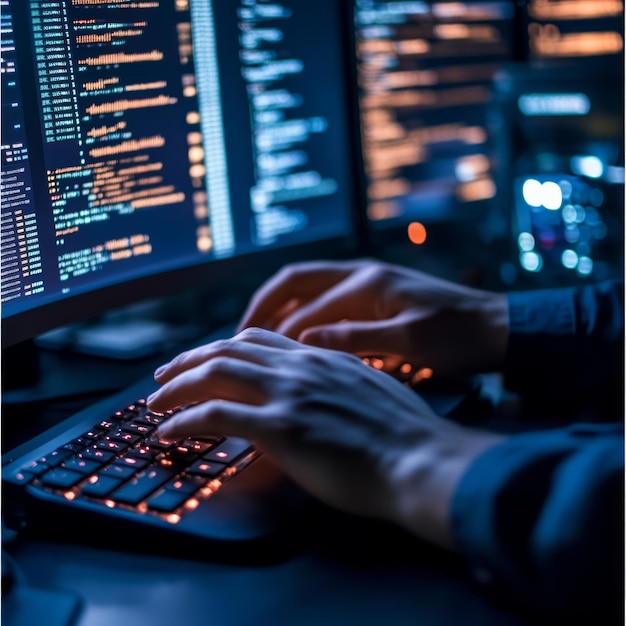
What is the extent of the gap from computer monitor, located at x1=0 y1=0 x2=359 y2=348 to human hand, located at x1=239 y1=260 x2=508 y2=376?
82mm

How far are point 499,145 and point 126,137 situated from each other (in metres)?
0.55

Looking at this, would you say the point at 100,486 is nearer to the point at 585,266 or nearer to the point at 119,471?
the point at 119,471

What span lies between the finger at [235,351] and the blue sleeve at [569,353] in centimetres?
25

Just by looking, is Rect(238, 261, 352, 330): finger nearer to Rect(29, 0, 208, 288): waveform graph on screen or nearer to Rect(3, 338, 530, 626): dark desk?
Rect(29, 0, 208, 288): waveform graph on screen

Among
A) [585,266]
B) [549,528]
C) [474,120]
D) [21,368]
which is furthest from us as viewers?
[474,120]

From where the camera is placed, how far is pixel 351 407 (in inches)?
22.0

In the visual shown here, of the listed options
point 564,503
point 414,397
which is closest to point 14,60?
point 414,397

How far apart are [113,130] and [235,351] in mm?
258

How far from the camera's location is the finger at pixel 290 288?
0.86 m

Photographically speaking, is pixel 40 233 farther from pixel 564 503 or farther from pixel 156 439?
pixel 564 503

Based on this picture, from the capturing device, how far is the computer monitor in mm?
673

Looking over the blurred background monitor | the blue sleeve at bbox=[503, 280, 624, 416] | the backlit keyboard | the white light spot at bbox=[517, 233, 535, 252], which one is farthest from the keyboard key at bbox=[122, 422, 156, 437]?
the white light spot at bbox=[517, 233, 535, 252]

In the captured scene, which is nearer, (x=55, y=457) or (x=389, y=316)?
(x=55, y=457)

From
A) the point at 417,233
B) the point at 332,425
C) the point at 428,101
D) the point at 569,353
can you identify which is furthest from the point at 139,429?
the point at 428,101
